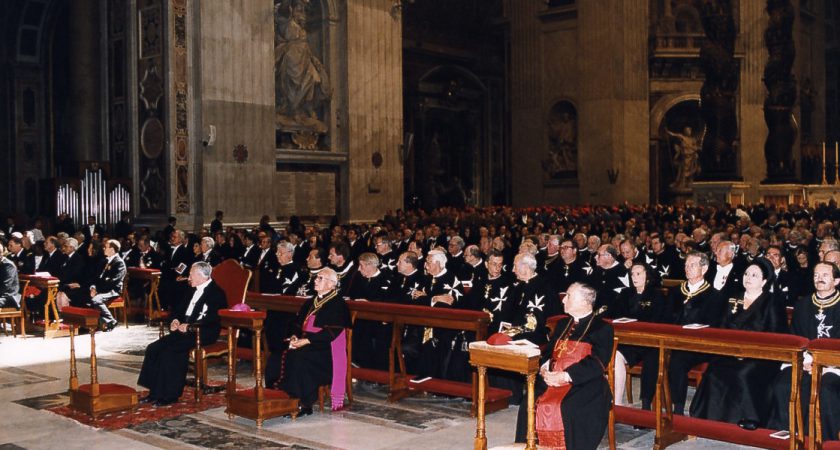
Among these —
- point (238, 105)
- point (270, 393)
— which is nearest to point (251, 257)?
point (238, 105)

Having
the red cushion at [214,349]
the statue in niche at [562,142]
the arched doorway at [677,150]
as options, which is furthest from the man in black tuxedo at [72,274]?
the arched doorway at [677,150]

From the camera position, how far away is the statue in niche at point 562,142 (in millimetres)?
34250

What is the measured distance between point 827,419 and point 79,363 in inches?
331

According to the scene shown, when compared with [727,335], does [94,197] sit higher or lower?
higher

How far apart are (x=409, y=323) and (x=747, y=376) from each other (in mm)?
3165

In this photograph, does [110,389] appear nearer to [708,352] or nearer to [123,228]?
[708,352]

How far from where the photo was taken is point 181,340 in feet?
30.9

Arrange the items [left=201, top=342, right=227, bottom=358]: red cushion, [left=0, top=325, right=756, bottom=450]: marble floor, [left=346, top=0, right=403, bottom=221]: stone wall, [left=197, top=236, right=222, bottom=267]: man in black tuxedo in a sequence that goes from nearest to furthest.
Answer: [left=0, top=325, right=756, bottom=450]: marble floor < [left=201, top=342, right=227, bottom=358]: red cushion < [left=197, top=236, right=222, bottom=267]: man in black tuxedo < [left=346, top=0, right=403, bottom=221]: stone wall

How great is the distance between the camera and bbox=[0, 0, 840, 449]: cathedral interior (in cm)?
1050

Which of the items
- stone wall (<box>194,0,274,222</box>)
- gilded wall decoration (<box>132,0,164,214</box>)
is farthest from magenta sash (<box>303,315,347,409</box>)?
gilded wall decoration (<box>132,0,164,214</box>)

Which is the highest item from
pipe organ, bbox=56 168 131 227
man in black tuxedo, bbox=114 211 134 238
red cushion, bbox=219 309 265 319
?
pipe organ, bbox=56 168 131 227

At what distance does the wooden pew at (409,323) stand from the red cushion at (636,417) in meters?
1.40

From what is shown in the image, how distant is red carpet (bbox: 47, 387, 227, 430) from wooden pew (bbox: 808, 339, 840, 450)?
17.5 ft

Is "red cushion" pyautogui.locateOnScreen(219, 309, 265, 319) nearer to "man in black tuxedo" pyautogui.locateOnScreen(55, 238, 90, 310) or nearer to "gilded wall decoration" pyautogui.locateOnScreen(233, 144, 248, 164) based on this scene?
"man in black tuxedo" pyautogui.locateOnScreen(55, 238, 90, 310)
